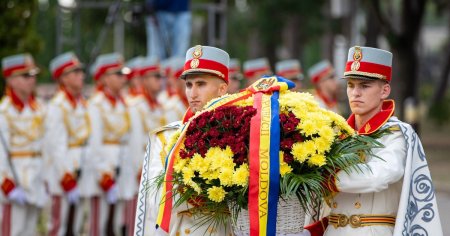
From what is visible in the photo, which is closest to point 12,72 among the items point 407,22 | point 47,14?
→ point 407,22

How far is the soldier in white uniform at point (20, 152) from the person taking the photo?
11383 millimetres

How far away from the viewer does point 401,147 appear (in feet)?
22.3

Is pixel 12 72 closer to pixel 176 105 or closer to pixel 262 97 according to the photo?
pixel 176 105

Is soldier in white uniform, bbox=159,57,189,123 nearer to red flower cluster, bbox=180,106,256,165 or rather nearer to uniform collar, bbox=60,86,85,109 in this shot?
uniform collar, bbox=60,86,85,109

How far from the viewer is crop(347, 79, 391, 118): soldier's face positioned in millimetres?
6977

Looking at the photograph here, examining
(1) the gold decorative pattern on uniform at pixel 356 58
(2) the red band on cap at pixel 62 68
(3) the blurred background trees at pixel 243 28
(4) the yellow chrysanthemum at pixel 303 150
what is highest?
(3) the blurred background trees at pixel 243 28

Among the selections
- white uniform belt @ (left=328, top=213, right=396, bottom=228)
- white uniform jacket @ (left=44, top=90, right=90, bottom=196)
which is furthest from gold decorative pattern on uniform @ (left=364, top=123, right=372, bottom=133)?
white uniform jacket @ (left=44, top=90, right=90, bottom=196)

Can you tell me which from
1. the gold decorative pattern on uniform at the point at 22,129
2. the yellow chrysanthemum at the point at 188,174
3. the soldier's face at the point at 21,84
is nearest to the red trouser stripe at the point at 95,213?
the gold decorative pattern on uniform at the point at 22,129

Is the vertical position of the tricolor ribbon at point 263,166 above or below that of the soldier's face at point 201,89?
below

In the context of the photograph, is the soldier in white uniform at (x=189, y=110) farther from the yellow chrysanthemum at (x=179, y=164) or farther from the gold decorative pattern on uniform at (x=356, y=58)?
the gold decorative pattern on uniform at (x=356, y=58)

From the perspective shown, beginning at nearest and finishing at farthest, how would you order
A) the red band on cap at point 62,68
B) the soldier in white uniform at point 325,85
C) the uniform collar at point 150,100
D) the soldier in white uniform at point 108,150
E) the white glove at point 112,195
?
the red band on cap at point 62,68 → the soldier in white uniform at point 108,150 → the white glove at point 112,195 → the uniform collar at point 150,100 → the soldier in white uniform at point 325,85

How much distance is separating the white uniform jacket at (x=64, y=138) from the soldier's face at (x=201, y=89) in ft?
16.6

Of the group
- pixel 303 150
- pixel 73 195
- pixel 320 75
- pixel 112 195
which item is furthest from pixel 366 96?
pixel 320 75

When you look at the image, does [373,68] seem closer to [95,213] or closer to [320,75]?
[95,213]
